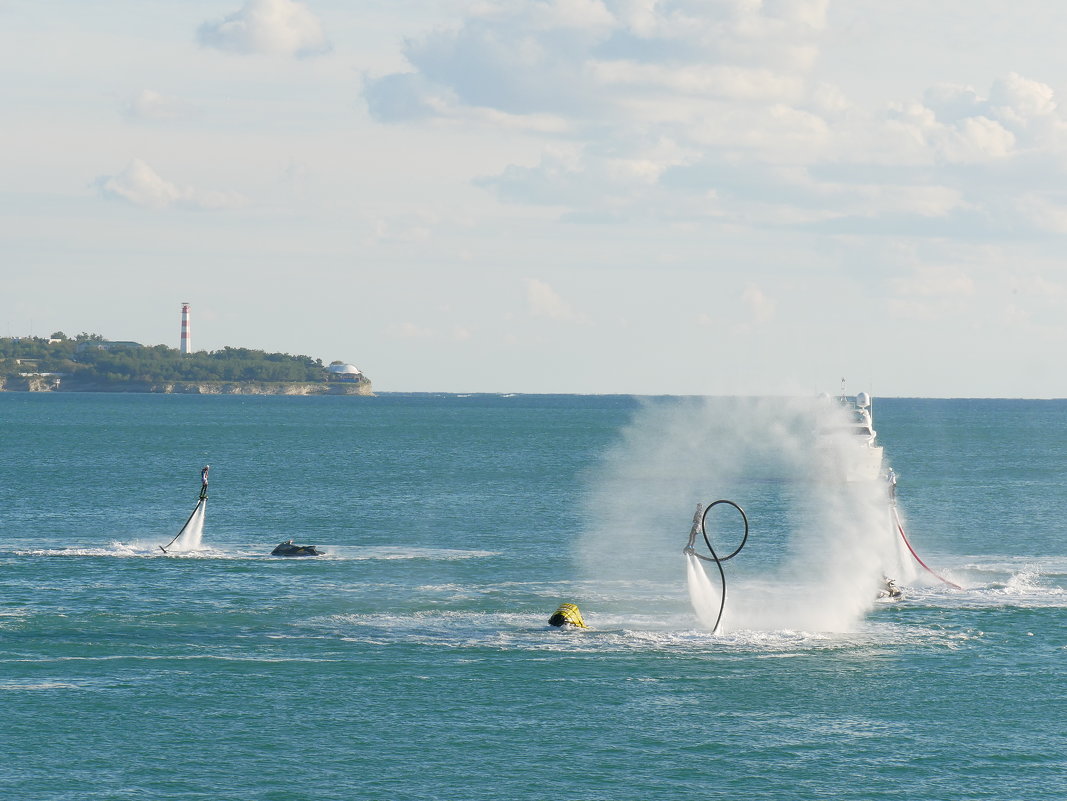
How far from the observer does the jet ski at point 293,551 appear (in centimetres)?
7875

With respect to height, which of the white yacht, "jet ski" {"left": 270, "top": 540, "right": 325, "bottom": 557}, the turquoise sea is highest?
the white yacht

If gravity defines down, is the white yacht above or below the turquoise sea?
above

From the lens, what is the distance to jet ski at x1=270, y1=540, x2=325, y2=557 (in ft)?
258

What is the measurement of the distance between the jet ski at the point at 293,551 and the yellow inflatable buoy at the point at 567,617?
25493mm

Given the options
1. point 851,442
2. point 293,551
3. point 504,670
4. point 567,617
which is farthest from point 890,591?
point 851,442

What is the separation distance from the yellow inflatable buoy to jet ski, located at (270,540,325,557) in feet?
83.6

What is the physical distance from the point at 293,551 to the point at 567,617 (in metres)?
26.9

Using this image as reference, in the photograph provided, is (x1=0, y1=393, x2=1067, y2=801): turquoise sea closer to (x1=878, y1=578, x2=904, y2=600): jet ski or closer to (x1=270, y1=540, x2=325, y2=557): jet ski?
(x1=878, y1=578, x2=904, y2=600): jet ski

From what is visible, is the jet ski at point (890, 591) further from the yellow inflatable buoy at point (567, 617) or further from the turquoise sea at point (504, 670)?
the yellow inflatable buoy at point (567, 617)

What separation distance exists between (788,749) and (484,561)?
127 ft

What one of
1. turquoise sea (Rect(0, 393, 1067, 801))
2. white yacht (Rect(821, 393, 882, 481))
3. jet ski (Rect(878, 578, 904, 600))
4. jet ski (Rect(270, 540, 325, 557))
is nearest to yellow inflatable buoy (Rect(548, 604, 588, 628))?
turquoise sea (Rect(0, 393, 1067, 801))

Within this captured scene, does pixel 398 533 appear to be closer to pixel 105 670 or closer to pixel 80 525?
pixel 80 525

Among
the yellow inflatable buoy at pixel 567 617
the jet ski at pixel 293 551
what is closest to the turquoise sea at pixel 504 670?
the yellow inflatable buoy at pixel 567 617

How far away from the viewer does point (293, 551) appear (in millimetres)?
79062
